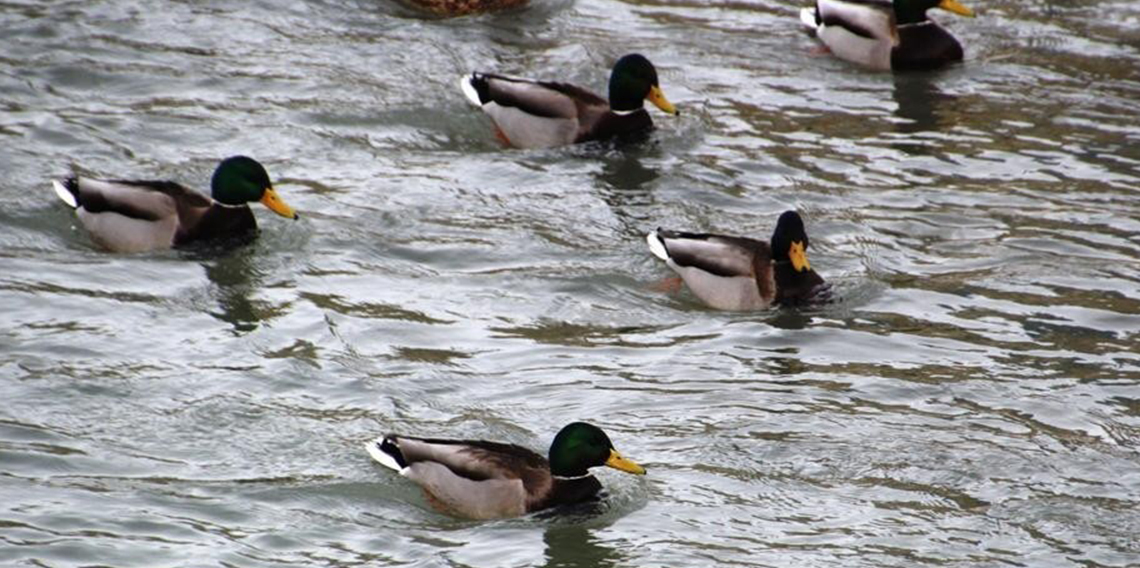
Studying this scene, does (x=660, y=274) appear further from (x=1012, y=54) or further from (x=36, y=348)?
(x=1012, y=54)

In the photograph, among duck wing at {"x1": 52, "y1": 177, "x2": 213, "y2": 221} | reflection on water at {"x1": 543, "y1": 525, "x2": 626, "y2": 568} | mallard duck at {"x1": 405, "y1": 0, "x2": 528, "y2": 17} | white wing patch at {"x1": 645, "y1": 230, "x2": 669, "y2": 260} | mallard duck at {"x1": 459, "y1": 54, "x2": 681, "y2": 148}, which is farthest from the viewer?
mallard duck at {"x1": 405, "y1": 0, "x2": 528, "y2": 17}

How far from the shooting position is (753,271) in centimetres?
1316

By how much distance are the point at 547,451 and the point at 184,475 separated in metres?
1.87

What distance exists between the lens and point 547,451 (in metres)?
11.0

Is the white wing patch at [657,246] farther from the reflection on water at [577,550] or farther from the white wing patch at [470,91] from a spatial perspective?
the reflection on water at [577,550]

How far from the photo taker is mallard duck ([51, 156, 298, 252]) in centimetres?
1383

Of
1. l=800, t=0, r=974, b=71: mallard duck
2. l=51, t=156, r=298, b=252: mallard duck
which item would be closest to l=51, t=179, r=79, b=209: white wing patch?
l=51, t=156, r=298, b=252: mallard duck

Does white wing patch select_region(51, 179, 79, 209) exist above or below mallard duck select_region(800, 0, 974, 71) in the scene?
below

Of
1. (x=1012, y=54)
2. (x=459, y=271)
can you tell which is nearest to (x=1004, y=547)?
(x=459, y=271)

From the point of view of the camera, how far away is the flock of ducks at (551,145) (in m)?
10.3

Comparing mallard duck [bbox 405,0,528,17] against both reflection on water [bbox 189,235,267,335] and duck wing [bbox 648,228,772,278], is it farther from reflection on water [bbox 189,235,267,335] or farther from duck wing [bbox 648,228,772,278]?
duck wing [bbox 648,228,772,278]

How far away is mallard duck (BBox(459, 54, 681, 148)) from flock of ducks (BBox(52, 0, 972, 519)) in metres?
0.01

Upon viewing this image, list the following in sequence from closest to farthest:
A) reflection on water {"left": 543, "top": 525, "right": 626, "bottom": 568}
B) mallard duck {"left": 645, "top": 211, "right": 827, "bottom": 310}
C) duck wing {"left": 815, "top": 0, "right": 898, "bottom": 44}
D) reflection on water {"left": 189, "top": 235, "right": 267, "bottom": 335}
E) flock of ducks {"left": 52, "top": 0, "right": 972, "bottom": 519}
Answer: reflection on water {"left": 543, "top": 525, "right": 626, "bottom": 568} → flock of ducks {"left": 52, "top": 0, "right": 972, "bottom": 519} → reflection on water {"left": 189, "top": 235, "right": 267, "bottom": 335} → mallard duck {"left": 645, "top": 211, "right": 827, "bottom": 310} → duck wing {"left": 815, "top": 0, "right": 898, "bottom": 44}

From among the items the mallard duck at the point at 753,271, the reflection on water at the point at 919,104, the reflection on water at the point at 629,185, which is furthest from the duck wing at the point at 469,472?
the reflection on water at the point at 919,104
